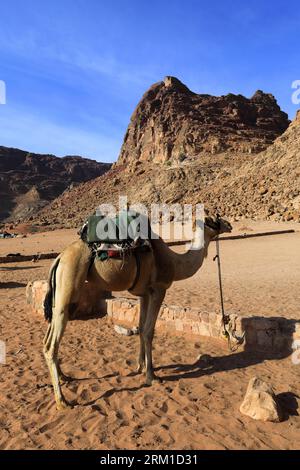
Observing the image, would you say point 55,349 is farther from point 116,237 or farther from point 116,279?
point 116,237

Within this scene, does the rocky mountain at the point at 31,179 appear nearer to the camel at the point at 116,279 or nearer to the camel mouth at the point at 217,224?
the camel mouth at the point at 217,224

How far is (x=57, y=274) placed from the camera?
212 inches

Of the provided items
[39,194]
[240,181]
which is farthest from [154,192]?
[39,194]

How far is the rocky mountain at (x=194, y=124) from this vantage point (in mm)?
85812

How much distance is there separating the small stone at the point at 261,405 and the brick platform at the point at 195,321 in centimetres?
220

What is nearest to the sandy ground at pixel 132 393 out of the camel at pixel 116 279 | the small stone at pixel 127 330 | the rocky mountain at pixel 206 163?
the small stone at pixel 127 330

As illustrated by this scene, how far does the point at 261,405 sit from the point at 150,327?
1.88 metres

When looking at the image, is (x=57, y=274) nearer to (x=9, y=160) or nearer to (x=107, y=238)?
(x=107, y=238)

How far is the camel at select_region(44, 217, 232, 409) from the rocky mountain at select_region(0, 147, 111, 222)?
11158 centimetres

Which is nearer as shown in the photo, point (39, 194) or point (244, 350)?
point (244, 350)

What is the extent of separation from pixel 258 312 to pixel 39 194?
14265cm

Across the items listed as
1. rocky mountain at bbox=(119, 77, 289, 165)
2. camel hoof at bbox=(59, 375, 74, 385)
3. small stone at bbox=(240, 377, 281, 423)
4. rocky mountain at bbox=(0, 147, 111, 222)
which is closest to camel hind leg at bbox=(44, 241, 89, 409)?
camel hoof at bbox=(59, 375, 74, 385)

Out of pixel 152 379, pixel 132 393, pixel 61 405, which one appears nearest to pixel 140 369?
pixel 152 379

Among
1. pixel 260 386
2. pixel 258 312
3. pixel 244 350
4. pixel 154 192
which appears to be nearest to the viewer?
pixel 260 386
